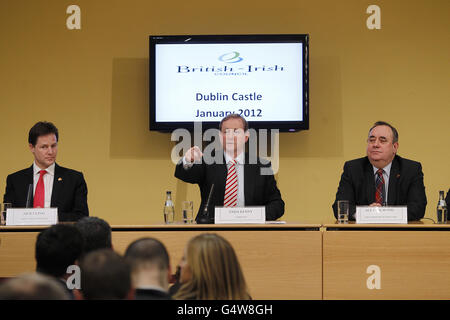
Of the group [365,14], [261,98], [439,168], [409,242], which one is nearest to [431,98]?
[439,168]

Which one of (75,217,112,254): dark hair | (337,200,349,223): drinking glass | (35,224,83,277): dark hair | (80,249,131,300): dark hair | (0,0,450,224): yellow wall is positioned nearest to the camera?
(80,249,131,300): dark hair

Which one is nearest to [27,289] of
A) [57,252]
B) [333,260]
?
[57,252]

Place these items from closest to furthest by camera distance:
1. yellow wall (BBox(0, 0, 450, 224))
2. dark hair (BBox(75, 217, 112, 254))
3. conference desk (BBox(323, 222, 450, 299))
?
dark hair (BBox(75, 217, 112, 254)) < conference desk (BBox(323, 222, 450, 299)) < yellow wall (BBox(0, 0, 450, 224))

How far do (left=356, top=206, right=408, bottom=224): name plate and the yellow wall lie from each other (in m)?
1.72

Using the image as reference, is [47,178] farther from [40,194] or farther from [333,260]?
[333,260]

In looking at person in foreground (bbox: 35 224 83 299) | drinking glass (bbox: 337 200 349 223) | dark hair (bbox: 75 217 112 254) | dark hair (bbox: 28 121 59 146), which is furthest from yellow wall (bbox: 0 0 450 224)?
person in foreground (bbox: 35 224 83 299)

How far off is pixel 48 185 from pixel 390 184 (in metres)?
2.34

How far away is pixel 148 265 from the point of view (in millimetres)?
1879

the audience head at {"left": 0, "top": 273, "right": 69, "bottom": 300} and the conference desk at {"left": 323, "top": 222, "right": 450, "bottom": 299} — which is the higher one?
the audience head at {"left": 0, "top": 273, "right": 69, "bottom": 300}

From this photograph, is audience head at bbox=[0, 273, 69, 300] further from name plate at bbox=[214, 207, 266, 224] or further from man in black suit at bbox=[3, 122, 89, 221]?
man in black suit at bbox=[3, 122, 89, 221]

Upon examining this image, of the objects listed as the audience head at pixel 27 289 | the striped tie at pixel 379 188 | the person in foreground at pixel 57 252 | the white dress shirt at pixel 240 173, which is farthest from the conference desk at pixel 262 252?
the audience head at pixel 27 289

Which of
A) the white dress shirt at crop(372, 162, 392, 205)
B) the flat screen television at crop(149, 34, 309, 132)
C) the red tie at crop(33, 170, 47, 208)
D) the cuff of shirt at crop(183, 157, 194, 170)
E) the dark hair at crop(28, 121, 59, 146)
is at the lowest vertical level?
the red tie at crop(33, 170, 47, 208)

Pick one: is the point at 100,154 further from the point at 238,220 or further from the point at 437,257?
the point at 437,257

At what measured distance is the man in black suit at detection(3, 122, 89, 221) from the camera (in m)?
3.98
